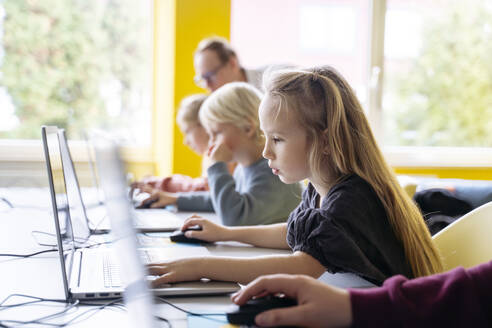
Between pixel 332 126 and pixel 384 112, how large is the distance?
10.2 ft

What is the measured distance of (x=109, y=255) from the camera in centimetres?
124

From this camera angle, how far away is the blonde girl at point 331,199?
97cm

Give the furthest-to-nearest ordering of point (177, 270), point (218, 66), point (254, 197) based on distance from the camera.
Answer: point (218, 66) < point (254, 197) < point (177, 270)

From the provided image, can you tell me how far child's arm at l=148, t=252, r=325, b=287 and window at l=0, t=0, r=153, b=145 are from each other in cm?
267

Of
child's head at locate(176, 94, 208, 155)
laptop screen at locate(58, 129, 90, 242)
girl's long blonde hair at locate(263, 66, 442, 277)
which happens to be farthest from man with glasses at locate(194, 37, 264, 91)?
girl's long blonde hair at locate(263, 66, 442, 277)

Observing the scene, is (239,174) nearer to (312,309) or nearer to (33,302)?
(33,302)

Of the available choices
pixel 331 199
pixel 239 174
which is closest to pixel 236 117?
pixel 239 174

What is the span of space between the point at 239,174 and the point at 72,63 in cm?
207

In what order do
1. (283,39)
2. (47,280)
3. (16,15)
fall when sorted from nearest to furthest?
(47,280), (16,15), (283,39)

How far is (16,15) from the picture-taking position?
354cm

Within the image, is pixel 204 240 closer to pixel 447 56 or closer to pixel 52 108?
pixel 52 108

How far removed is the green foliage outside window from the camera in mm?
4199

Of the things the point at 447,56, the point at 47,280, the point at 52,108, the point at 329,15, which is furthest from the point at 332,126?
the point at 447,56

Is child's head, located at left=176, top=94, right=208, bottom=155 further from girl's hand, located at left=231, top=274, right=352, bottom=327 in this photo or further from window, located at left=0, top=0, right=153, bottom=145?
girl's hand, located at left=231, top=274, right=352, bottom=327
